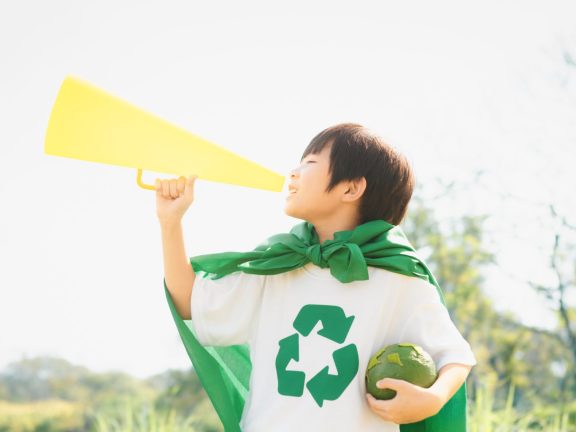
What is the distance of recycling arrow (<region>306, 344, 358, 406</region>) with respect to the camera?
2.22 meters

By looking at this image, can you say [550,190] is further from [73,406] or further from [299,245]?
[299,245]

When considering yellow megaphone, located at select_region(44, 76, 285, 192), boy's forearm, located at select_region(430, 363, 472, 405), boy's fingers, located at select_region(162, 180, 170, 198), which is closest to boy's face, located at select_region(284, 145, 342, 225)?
yellow megaphone, located at select_region(44, 76, 285, 192)

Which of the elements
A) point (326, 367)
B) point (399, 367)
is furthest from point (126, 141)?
point (399, 367)

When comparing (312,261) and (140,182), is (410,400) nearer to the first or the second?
(312,261)

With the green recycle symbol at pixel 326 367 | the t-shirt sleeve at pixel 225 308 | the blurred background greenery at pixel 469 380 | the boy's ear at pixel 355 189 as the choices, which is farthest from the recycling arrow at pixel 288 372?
the blurred background greenery at pixel 469 380

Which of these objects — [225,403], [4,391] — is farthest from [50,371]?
[225,403]

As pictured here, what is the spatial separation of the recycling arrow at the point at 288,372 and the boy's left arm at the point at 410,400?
0.71 ft

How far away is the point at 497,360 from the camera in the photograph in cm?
1567

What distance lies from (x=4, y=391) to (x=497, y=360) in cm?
994

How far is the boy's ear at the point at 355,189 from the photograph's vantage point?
2432 millimetres

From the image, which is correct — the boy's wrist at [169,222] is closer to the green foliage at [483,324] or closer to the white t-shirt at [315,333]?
the white t-shirt at [315,333]

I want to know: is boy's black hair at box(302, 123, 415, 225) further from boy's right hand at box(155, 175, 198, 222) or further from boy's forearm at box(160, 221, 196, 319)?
boy's forearm at box(160, 221, 196, 319)

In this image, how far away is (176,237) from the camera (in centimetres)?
240

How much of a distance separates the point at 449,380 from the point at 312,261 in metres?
0.57
